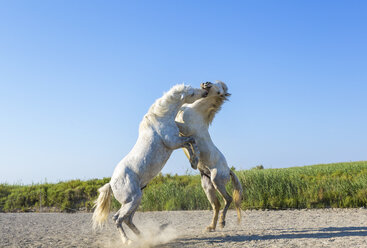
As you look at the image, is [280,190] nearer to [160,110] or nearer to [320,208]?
[320,208]

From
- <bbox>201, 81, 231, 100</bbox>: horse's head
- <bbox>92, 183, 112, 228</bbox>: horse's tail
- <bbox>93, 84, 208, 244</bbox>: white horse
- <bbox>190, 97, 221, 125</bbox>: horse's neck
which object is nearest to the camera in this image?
<bbox>93, 84, 208, 244</bbox>: white horse

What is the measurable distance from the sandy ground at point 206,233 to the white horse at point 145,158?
621mm

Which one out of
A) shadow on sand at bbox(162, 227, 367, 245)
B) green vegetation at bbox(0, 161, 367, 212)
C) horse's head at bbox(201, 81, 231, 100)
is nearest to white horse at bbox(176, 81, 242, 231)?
horse's head at bbox(201, 81, 231, 100)

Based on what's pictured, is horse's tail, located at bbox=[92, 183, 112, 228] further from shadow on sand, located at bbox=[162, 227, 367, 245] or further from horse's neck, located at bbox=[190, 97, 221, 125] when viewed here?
horse's neck, located at bbox=[190, 97, 221, 125]

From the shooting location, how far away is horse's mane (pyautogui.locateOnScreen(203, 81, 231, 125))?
6690 mm

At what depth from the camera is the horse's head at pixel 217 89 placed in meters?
6.42

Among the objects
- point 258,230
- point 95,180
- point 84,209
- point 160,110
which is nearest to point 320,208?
point 258,230

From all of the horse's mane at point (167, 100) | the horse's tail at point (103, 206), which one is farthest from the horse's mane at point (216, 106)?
the horse's tail at point (103, 206)

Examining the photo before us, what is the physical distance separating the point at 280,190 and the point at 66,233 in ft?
20.1

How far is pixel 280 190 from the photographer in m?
10.2

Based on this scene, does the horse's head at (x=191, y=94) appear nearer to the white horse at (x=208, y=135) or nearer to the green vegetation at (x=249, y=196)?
the white horse at (x=208, y=135)

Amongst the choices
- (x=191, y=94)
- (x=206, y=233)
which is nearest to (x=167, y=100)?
(x=191, y=94)

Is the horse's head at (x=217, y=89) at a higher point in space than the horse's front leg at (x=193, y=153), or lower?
higher

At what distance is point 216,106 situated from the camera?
6766 millimetres
